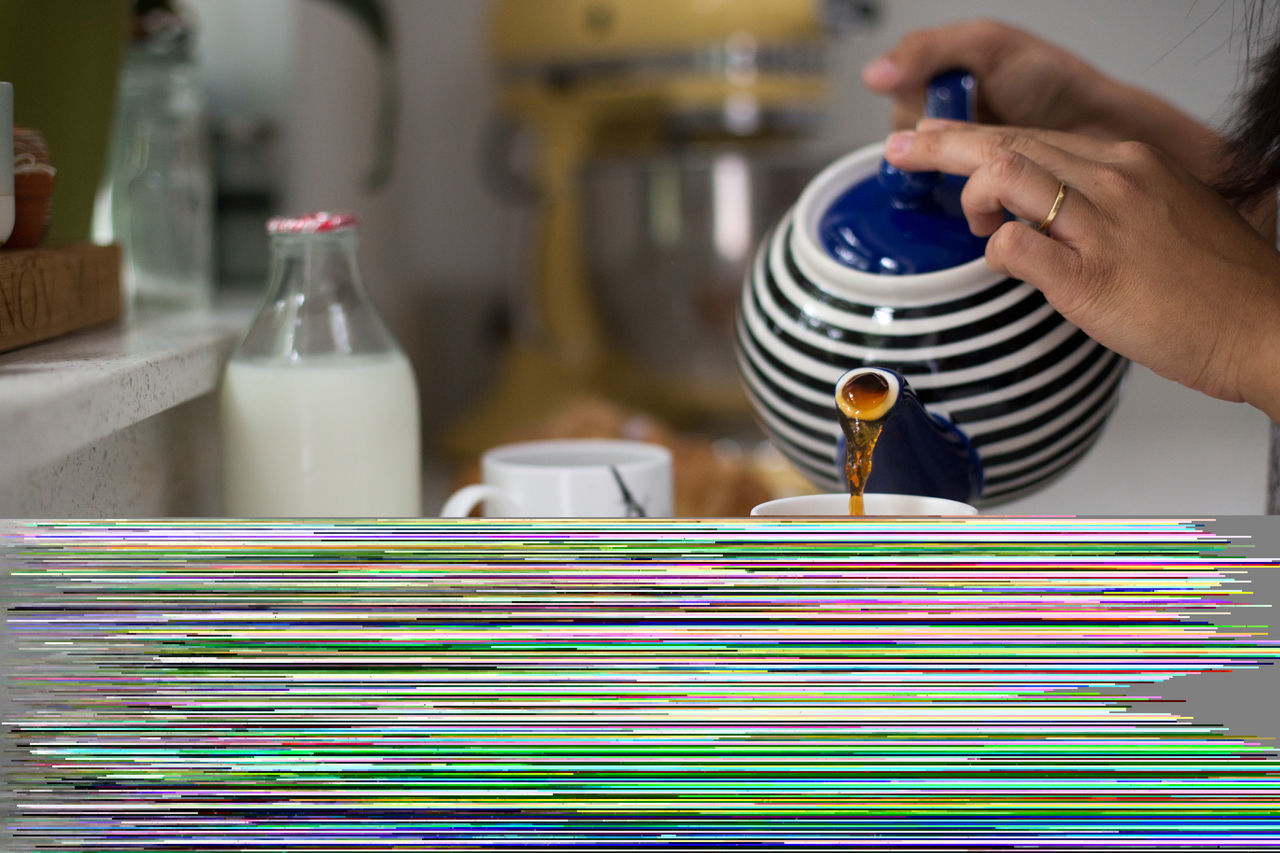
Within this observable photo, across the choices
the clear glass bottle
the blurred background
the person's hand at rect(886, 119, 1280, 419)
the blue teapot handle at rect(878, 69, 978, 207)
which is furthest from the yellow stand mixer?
the person's hand at rect(886, 119, 1280, 419)

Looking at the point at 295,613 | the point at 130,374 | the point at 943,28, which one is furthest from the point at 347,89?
the point at 295,613

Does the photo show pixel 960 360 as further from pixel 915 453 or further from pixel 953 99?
pixel 953 99

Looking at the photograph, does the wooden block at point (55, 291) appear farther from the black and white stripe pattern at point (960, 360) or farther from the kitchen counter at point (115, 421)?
the black and white stripe pattern at point (960, 360)

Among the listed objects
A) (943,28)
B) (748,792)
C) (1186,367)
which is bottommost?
(748,792)

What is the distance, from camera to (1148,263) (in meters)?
0.37

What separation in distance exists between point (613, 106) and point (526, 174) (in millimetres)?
165

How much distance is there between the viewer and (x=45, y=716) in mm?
310

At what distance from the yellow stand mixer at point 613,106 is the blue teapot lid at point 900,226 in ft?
2.89

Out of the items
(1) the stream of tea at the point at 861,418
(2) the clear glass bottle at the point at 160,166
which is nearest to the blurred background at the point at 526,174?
(2) the clear glass bottle at the point at 160,166

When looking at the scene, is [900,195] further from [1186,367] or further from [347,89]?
[347,89]

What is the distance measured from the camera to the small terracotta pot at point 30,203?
1.29 ft

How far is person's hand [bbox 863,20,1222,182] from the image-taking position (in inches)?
21.7

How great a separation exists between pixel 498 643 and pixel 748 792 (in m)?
0.08

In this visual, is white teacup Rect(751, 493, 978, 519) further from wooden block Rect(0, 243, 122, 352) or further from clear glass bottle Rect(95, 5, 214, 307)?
clear glass bottle Rect(95, 5, 214, 307)
